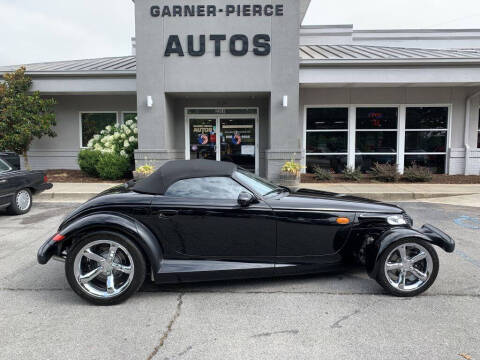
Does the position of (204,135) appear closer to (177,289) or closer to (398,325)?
(177,289)

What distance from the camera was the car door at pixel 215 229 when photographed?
142 inches

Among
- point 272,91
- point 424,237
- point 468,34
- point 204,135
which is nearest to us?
point 424,237

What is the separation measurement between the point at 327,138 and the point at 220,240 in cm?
1084

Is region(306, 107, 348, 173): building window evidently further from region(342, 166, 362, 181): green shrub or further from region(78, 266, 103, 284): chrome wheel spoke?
region(78, 266, 103, 284): chrome wheel spoke

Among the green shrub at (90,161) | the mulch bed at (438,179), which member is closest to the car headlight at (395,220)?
the mulch bed at (438,179)

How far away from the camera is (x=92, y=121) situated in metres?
14.8

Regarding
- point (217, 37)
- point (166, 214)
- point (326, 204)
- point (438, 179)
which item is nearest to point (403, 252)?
point (326, 204)

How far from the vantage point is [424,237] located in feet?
11.8

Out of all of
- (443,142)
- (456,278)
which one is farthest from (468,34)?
(456,278)

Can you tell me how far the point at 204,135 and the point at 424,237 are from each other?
10584 mm

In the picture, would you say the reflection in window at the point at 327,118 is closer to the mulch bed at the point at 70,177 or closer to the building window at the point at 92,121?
the mulch bed at the point at 70,177

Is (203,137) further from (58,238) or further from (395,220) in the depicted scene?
(395,220)

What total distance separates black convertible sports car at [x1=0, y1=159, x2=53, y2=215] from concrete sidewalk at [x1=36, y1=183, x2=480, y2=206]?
1.38 meters

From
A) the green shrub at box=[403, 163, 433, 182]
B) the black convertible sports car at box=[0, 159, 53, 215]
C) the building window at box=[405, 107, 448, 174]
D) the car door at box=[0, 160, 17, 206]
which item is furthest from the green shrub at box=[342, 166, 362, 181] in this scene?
the car door at box=[0, 160, 17, 206]
